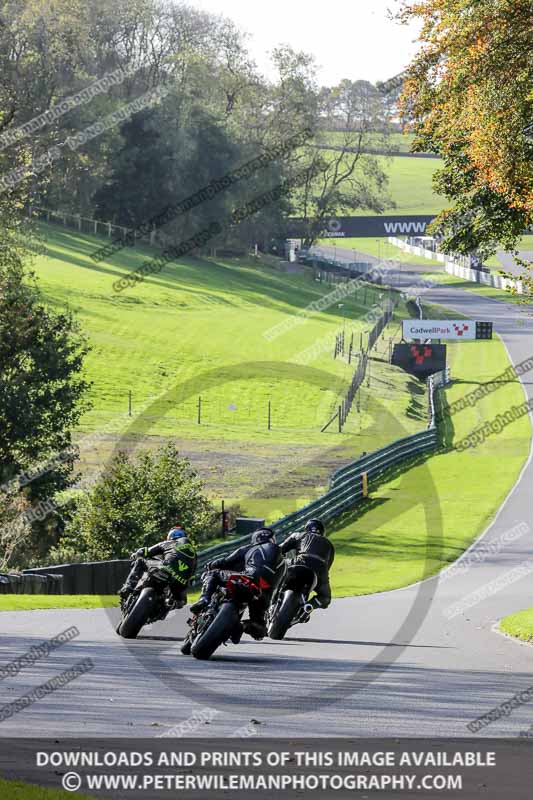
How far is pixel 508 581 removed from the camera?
27.8 meters

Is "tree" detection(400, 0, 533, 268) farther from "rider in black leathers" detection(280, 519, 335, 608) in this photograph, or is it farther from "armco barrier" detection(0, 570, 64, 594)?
"armco barrier" detection(0, 570, 64, 594)

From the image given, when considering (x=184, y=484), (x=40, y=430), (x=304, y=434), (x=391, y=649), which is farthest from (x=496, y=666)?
(x=304, y=434)

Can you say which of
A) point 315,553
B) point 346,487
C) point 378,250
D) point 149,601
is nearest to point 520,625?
point 315,553

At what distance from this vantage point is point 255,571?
13.7 metres

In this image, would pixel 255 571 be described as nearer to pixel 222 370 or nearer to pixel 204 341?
pixel 222 370

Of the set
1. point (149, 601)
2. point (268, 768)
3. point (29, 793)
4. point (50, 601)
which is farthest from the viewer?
point (50, 601)

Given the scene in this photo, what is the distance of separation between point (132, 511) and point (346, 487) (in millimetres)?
11940

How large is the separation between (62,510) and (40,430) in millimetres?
3171

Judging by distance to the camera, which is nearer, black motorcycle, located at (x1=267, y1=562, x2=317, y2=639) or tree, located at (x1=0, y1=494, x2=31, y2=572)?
black motorcycle, located at (x1=267, y1=562, x2=317, y2=639)

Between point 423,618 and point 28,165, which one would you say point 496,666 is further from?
point 28,165

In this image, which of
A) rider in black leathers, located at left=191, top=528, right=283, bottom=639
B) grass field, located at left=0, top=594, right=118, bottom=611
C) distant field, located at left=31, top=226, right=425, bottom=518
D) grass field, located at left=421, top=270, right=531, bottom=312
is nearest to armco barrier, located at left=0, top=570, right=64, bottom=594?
grass field, located at left=0, top=594, right=118, bottom=611

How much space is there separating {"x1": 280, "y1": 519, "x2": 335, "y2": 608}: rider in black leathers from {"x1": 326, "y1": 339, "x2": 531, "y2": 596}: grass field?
1042 cm

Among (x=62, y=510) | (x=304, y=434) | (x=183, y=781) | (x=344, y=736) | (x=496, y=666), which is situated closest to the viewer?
(x=183, y=781)

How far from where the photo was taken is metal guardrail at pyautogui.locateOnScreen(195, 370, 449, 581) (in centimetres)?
2901
